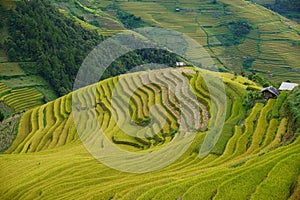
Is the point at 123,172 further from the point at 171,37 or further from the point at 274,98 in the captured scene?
the point at 171,37

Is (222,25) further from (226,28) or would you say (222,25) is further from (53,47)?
(53,47)

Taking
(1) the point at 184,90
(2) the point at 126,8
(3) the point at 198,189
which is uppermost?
(3) the point at 198,189

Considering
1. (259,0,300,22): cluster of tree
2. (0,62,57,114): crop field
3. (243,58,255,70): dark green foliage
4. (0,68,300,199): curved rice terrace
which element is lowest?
(243,58,255,70): dark green foliage

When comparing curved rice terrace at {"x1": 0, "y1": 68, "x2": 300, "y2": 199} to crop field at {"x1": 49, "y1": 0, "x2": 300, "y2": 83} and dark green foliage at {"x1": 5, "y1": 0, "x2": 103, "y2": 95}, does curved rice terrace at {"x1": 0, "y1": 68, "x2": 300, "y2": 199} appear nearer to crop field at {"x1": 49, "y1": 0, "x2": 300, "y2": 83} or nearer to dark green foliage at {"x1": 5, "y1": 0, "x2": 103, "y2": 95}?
dark green foliage at {"x1": 5, "y1": 0, "x2": 103, "y2": 95}

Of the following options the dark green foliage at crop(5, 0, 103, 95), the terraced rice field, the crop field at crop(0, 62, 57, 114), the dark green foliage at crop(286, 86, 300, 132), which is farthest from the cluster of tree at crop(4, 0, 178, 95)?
the dark green foliage at crop(286, 86, 300, 132)

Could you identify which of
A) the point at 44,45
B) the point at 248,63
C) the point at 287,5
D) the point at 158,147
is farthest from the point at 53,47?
the point at 287,5

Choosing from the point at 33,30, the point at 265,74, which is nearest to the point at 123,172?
the point at 33,30
